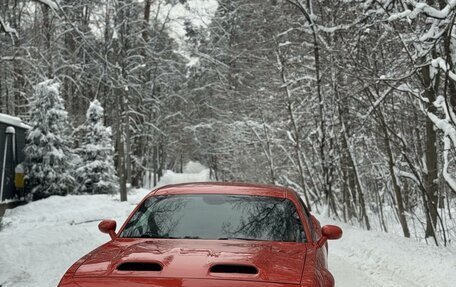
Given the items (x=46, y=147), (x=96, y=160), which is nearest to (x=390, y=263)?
(x=46, y=147)

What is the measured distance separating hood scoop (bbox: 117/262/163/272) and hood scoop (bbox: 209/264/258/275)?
1.10 ft

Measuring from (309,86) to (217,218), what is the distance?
1402 centimetres

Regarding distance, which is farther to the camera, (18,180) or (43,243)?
(18,180)

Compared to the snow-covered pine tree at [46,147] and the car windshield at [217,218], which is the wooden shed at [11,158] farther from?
the car windshield at [217,218]

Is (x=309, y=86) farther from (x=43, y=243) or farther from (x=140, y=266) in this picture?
(x=140, y=266)

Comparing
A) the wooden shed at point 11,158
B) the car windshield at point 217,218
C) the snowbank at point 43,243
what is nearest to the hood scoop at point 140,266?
the car windshield at point 217,218

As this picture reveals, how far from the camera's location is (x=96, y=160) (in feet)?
90.7

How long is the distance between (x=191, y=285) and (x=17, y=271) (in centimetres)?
533

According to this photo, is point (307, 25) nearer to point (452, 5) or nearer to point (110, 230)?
point (452, 5)

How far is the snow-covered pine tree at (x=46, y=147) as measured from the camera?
815 inches

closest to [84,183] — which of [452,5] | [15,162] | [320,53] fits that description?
[15,162]

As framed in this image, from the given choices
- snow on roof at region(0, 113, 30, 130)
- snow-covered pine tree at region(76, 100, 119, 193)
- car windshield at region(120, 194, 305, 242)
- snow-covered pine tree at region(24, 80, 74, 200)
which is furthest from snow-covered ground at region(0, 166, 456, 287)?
snow-covered pine tree at region(76, 100, 119, 193)

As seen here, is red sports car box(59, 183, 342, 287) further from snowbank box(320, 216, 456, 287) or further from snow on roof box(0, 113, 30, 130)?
snow on roof box(0, 113, 30, 130)

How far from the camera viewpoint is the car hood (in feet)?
10.1
